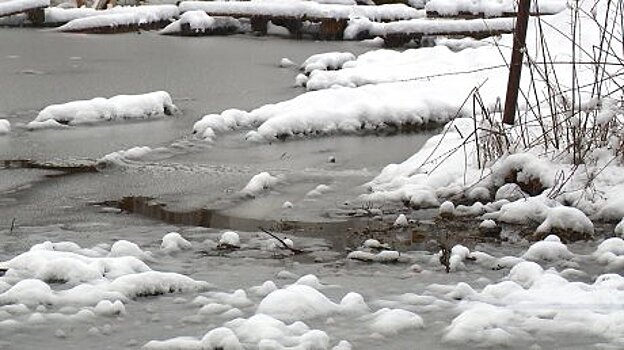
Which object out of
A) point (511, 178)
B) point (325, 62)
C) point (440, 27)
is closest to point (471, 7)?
point (440, 27)

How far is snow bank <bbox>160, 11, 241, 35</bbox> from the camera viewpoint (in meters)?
19.3

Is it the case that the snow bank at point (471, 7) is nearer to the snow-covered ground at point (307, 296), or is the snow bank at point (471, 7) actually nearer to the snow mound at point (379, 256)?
the snow-covered ground at point (307, 296)

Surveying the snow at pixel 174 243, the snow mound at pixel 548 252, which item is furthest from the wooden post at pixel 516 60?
the snow at pixel 174 243

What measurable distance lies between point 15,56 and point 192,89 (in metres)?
4.02

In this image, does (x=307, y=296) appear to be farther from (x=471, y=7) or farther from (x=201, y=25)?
(x=471, y=7)

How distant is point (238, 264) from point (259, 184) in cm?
207

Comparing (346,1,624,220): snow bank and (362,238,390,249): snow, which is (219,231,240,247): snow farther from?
(346,1,624,220): snow bank

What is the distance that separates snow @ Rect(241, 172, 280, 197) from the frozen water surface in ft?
0.18

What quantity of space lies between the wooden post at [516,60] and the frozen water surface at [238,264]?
1.25 meters

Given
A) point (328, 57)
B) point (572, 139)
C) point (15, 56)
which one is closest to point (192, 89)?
point (328, 57)

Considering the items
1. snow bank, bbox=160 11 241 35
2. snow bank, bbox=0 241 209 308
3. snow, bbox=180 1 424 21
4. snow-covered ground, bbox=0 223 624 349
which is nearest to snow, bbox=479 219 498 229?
snow-covered ground, bbox=0 223 624 349

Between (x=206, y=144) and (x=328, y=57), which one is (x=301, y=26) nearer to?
(x=328, y=57)

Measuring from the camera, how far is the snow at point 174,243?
597 centimetres

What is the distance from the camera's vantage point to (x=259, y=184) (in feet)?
25.3
